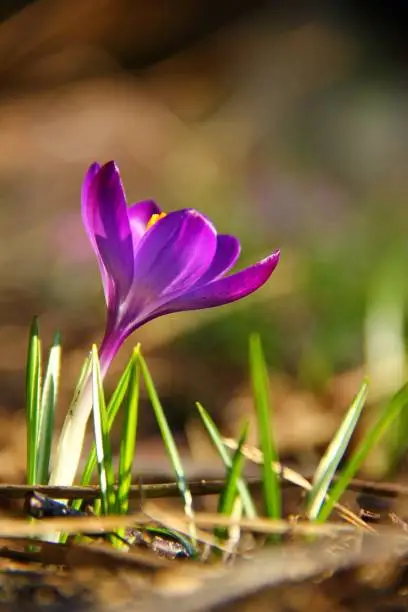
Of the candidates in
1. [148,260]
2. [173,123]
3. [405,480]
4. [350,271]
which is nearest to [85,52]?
[173,123]

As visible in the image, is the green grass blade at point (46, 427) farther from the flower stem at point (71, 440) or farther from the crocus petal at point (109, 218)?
the crocus petal at point (109, 218)

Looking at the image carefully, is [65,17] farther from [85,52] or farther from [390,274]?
[390,274]

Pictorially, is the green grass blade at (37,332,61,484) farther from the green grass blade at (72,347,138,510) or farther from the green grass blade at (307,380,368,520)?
the green grass blade at (307,380,368,520)

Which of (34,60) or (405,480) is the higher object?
(34,60)

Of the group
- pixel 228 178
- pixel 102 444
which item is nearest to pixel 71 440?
pixel 102 444

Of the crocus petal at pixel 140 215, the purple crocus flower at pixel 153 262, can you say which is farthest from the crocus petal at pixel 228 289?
the crocus petal at pixel 140 215
